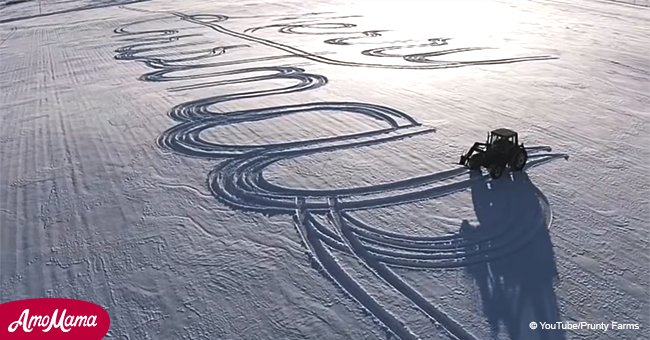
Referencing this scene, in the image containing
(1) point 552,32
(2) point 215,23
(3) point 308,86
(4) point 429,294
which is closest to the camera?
(4) point 429,294

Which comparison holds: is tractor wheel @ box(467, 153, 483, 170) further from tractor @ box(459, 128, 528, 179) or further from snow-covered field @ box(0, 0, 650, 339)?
snow-covered field @ box(0, 0, 650, 339)

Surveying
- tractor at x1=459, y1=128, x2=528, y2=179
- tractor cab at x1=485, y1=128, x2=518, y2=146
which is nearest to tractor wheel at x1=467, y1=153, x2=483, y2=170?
tractor at x1=459, y1=128, x2=528, y2=179

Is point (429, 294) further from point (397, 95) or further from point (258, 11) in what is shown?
point (258, 11)

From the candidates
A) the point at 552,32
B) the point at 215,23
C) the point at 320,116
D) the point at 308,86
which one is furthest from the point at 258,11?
the point at 320,116

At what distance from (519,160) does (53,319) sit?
20.0 feet

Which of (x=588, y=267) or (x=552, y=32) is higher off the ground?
(x=552, y=32)

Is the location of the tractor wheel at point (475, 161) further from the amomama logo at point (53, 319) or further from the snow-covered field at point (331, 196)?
the amomama logo at point (53, 319)

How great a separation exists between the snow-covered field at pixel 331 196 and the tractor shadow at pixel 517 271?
0.02m

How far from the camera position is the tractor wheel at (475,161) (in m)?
7.52

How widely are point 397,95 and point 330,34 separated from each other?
9462mm

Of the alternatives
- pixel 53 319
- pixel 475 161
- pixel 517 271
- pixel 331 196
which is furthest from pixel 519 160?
pixel 53 319

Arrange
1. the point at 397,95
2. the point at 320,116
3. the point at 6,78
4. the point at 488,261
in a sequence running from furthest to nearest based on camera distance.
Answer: the point at 6,78 < the point at 397,95 < the point at 320,116 < the point at 488,261

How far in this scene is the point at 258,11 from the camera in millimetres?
28141

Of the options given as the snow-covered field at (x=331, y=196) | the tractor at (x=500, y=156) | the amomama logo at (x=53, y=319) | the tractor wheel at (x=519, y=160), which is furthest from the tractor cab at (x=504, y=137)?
the amomama logo at (x=53, y=319)
